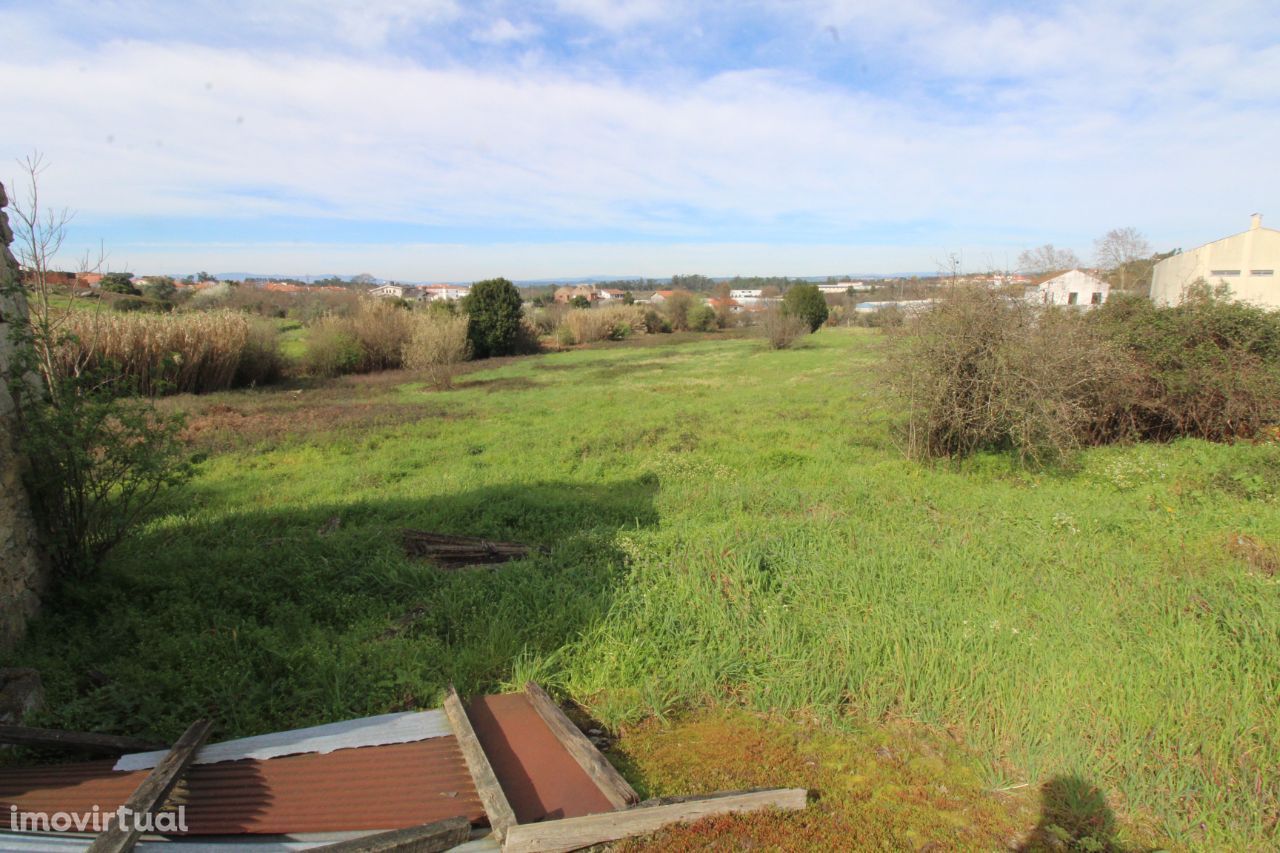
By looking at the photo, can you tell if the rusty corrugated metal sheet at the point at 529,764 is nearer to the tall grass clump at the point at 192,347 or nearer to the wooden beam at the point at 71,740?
the wooden beam at the point at 71,740

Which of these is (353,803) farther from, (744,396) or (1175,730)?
(744,396)

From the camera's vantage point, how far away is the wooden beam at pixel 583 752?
2.97 metres

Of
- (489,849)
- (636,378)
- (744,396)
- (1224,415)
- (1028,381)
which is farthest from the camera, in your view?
(636,378)

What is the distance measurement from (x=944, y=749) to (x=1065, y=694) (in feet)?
2.24

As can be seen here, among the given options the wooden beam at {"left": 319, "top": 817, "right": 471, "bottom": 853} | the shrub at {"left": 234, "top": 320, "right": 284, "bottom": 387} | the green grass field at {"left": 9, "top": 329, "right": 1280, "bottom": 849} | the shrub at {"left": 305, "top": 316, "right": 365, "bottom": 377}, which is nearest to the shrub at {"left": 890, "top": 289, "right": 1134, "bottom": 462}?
the green grass field at {"left": 9, "top": 329, "right": 1280, "bottom": 849}

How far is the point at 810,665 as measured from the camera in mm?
4020

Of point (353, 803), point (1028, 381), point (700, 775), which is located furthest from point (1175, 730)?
point (1028, 381)

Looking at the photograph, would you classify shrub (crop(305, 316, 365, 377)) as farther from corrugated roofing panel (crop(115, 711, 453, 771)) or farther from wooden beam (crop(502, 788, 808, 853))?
wooden beam (crop(502, 788, 808, 853))

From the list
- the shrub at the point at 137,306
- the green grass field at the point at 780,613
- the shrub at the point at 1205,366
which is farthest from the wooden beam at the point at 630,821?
the shrub at the point at 137,306

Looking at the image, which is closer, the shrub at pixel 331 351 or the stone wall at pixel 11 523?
the stone wall at pixel 11 523

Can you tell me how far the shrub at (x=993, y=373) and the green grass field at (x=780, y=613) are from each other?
29.1 inches

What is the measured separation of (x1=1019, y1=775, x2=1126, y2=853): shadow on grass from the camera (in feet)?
9.19

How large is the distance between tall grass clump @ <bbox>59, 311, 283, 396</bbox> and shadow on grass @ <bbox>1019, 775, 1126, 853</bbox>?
1809 centimetres

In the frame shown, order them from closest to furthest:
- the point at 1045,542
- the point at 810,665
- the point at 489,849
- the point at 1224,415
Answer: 1. the point at 489,849
2. the point at 810,665
3. the point at 1045,542
4. the point at 1224,415
